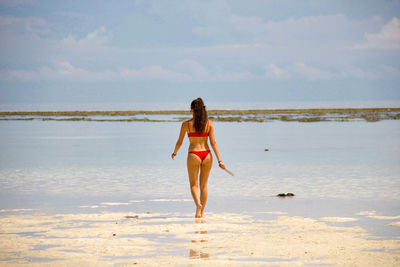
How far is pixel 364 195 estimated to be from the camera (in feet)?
40.7

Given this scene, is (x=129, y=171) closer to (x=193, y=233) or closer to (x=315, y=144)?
(x=193, y=233)

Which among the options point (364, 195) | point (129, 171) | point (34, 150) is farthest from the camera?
point (34, 150)

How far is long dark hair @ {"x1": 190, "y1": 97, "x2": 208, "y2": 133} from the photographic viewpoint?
1020 cm

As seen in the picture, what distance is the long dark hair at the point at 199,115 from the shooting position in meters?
10.2

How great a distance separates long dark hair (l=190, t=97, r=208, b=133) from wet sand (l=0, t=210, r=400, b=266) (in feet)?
4.85

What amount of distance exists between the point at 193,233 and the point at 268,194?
433 centimetres

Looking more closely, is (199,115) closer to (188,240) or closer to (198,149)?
(198,149)

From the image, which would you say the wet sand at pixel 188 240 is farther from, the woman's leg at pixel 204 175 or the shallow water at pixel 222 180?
the shallow water at pixel 222 180

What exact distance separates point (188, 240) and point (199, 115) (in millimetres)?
2663

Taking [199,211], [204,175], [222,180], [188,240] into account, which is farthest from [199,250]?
[222,180]

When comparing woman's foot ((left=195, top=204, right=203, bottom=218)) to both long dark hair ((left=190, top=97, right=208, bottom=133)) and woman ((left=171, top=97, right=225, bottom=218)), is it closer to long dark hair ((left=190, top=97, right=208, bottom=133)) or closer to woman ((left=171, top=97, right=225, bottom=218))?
woman ((left=171, top=97, right=225, bottom=218))

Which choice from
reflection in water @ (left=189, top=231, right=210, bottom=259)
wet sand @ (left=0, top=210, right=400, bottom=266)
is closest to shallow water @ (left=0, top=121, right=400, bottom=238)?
wet sand @ (left=0, top=210, right=400, bottom=266)

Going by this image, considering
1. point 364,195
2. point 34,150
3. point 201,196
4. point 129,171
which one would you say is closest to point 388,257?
point 201,196

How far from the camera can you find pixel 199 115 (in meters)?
10.2
